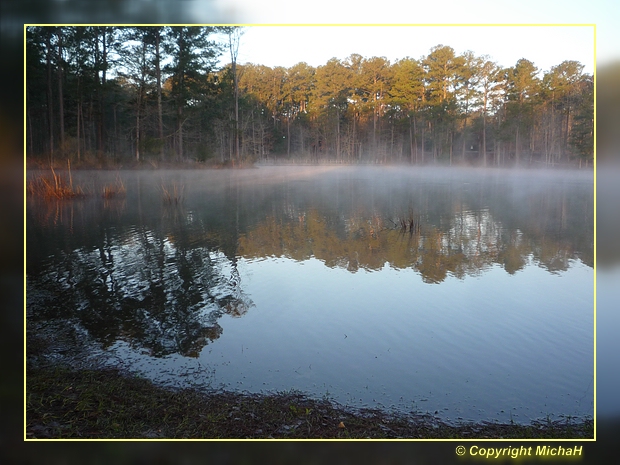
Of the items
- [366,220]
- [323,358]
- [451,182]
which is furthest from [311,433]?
[451,182]

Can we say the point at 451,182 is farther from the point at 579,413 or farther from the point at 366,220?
the point at 579,413

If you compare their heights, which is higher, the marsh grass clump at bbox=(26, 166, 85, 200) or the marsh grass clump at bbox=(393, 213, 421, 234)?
the marsh grass clump at bbox=(26, 166, 85, 200)

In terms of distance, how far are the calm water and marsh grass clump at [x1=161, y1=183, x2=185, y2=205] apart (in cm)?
5

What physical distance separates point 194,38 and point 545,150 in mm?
3351

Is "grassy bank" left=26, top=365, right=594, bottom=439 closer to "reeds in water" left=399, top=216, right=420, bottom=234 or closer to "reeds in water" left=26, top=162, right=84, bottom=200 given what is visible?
"reeds in water" left=26, top=162, right=84, bottom=200

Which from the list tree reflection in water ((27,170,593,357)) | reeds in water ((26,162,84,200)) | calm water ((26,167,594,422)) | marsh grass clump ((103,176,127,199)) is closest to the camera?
calm water ((26,167,594,422))

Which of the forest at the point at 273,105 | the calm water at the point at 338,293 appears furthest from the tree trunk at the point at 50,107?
the calm water at the point at 338,293

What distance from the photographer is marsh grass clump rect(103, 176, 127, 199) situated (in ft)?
16.0

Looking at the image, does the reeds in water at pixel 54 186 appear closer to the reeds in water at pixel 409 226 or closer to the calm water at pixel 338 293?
the calm water at pixel 338 293

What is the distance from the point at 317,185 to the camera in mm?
7793

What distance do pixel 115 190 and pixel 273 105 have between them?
6.25ft

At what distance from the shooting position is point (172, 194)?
623 centimetres

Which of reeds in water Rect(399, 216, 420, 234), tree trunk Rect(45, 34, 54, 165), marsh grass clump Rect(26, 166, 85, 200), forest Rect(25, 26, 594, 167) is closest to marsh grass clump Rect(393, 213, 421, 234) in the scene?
reeds in water Rect(399, 216, 420, 234)

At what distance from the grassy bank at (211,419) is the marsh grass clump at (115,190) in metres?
3.13
